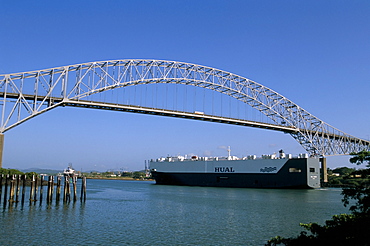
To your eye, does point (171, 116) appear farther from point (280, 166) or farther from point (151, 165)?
point (151, 165)

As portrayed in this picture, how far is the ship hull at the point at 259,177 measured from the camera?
49.8m

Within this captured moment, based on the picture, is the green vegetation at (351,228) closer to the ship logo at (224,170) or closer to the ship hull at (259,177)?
the ship hull at (259,177)

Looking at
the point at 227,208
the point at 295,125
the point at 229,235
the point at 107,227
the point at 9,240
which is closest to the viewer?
the point at 9,240

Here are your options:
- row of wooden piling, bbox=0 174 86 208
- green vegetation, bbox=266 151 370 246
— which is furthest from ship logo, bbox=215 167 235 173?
green vegetation, bbox=266 151 370 246

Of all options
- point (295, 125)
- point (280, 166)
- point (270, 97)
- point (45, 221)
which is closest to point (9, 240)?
point (45, 221)

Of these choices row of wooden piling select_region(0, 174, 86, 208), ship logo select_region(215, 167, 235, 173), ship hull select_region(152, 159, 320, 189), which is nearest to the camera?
row of wooden piling select_region(0, 174, 86, 208)

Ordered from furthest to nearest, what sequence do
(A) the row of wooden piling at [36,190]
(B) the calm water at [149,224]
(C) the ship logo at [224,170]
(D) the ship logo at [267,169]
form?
(C) the ship logo at [224,170] → (D) the ship logo at [267,169] → (A) the row of wooden piling at [36,190] → (B) the calm water at [149,224]

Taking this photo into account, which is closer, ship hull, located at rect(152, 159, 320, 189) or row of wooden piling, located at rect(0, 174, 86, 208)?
row of wooden piling, located at rect(0, 174, 86, 208)

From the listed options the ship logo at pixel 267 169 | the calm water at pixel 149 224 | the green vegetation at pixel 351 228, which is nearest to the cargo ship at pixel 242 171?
the ship logo at pixel 267 169

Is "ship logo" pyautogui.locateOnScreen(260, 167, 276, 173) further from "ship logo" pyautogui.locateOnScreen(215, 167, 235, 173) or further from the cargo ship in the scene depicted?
"ship logo" pyautogui.locateOnScreen(215, 167, 235, 173)

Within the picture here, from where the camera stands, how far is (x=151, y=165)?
66312mm

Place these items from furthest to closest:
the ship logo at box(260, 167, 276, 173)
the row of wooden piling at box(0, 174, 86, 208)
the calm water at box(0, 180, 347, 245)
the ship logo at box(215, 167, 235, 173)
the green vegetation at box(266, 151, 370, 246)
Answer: the ship logo at box(215, 167, 235, 173) → the ship logo at box(260, 167, 276, 173) → the row of wooden piling at box(0, 174, 86, 208) → the calm water at box(0, 180, 347, 245) → the green vegetation at box(266, 151, 370, 246)

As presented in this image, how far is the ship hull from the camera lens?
4984cm

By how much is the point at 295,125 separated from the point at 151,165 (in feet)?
85.2
